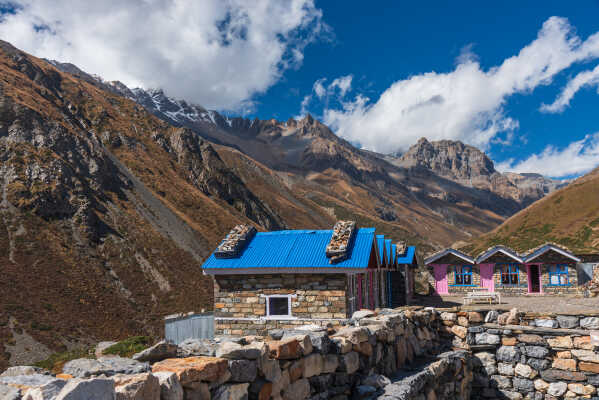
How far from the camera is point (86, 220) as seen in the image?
160ft

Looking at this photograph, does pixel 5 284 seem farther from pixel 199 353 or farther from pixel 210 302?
pixel 199 353

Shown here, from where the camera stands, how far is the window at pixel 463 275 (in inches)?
1427

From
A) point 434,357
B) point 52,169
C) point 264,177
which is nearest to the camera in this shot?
point 434,357

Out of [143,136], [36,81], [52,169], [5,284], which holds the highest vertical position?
[36,81]

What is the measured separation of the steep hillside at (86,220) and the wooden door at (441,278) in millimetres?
24314

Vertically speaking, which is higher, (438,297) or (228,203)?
(228,203)

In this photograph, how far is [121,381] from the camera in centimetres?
311

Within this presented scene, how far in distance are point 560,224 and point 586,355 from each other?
3382 inches

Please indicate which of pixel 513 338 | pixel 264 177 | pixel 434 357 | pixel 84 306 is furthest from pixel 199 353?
pixel 264 177

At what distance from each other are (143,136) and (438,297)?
2855 inches

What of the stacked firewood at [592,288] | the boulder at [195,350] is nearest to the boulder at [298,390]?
the boulder at [195,350]

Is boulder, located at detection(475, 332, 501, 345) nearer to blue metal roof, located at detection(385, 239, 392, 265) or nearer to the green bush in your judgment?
the green bush

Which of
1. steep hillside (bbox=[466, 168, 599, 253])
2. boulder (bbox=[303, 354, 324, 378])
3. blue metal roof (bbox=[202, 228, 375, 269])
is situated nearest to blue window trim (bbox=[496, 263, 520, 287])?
blue metal roof (bbox=[202, 228, 375, 269])

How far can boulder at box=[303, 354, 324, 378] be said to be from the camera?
4.92 metres
